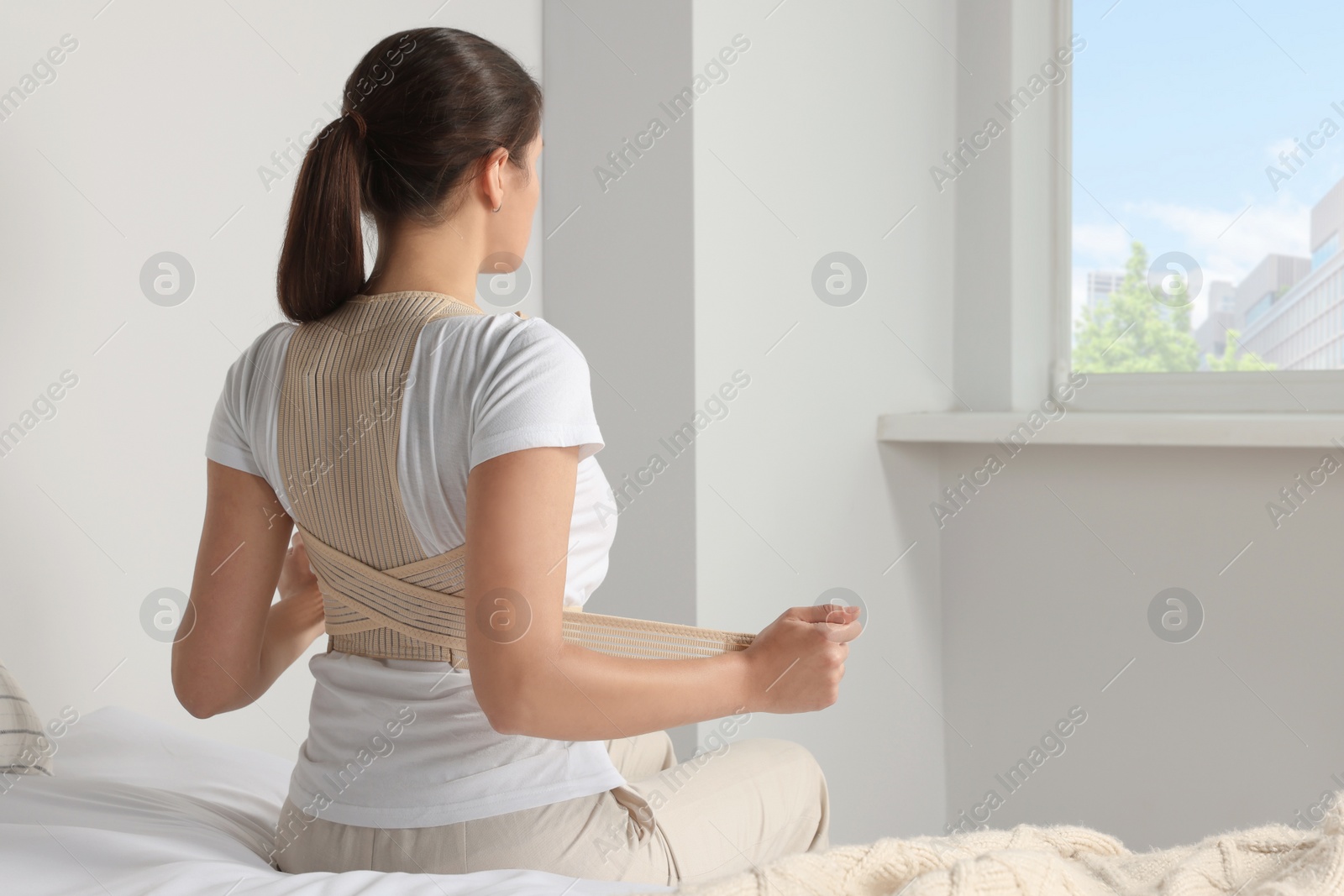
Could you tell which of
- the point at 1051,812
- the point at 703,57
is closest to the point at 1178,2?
the point at 703,57

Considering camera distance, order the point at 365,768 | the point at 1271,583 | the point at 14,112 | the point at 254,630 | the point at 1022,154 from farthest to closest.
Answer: the point at 1022,154
the point at 1271,583
the point at 14,112
the point at 254,630
the point at 365,768

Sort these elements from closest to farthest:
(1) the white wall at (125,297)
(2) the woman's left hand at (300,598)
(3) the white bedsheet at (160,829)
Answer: (3) the white bedsheet at (160,829), (2) the woman's left hand at (300,598), (1) the white wall at (125,297)

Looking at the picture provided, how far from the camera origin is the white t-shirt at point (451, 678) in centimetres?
75

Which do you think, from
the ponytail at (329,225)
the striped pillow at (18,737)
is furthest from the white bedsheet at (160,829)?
the ponytail at (329,225)

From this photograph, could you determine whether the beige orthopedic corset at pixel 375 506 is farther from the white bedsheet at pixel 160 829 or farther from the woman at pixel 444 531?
the white bedsheet at pixel 160 829

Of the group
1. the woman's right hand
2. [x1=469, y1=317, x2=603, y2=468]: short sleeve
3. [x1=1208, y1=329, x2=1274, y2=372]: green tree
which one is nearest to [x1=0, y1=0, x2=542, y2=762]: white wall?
[x1=469, y1=317, x2=603, y2=468]: short sleeve

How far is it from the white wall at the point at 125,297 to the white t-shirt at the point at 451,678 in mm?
674

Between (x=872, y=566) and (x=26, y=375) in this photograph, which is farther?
(x=872, y=566)

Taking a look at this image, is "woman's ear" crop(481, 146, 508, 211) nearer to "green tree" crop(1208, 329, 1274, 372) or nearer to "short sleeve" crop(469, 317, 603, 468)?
"short sleeve" crop(469, 317, 603, 468)

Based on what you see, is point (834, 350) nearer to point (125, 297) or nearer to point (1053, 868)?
point (125, 297)

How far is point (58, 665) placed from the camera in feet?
4.51

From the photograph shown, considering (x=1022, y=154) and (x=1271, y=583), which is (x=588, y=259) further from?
(x=1271, y=583)

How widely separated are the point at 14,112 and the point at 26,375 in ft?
1.08

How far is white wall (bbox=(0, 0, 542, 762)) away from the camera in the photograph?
1.33 meters
